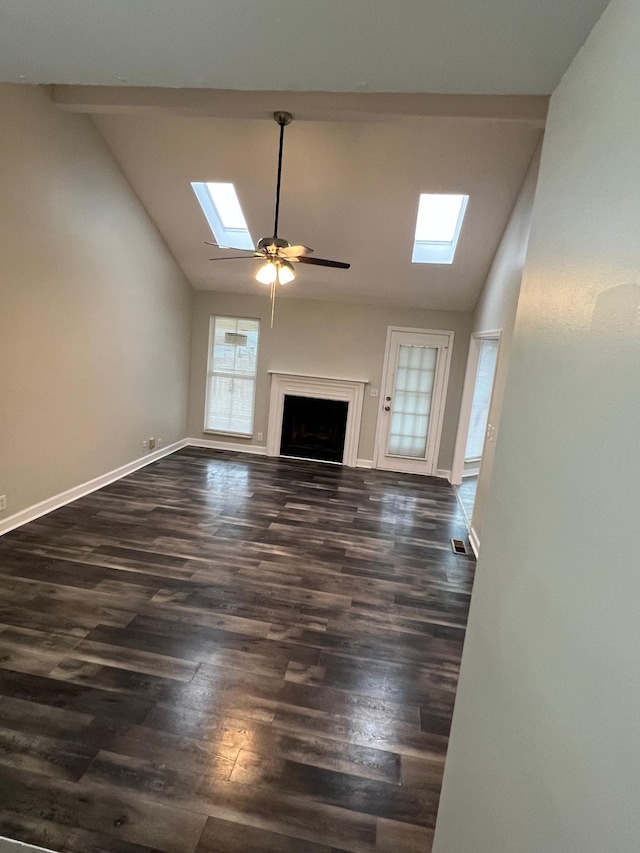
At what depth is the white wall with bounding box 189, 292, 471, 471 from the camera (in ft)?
21.0

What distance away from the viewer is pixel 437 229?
5.20 metres

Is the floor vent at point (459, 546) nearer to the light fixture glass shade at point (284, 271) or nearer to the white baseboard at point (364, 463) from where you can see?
the white baseboard at point (364, 463)

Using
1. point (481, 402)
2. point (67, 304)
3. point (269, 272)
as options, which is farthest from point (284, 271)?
point (481, 402)

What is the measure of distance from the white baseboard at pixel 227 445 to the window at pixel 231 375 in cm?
19

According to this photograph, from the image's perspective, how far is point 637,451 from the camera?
508mm

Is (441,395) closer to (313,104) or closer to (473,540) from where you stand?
(473,540)

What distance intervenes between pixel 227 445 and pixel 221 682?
16.4 feet

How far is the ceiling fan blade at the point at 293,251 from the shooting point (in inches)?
135

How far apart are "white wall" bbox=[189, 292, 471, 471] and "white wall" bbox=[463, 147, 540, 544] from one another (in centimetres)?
166

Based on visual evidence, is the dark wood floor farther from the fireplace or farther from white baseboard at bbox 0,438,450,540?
the fireplace

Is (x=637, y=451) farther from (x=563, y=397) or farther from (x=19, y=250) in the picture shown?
(x=19, y=250)

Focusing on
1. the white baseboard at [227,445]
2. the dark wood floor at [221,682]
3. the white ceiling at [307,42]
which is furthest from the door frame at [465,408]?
the white ceiling at [307,42]

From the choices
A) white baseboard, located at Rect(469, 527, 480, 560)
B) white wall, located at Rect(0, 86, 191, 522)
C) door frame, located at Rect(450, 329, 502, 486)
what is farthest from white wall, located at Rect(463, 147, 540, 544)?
white wall, located at Rect(0, 86, 191, 522)

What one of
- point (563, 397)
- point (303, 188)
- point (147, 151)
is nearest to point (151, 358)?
point (147, 151)
